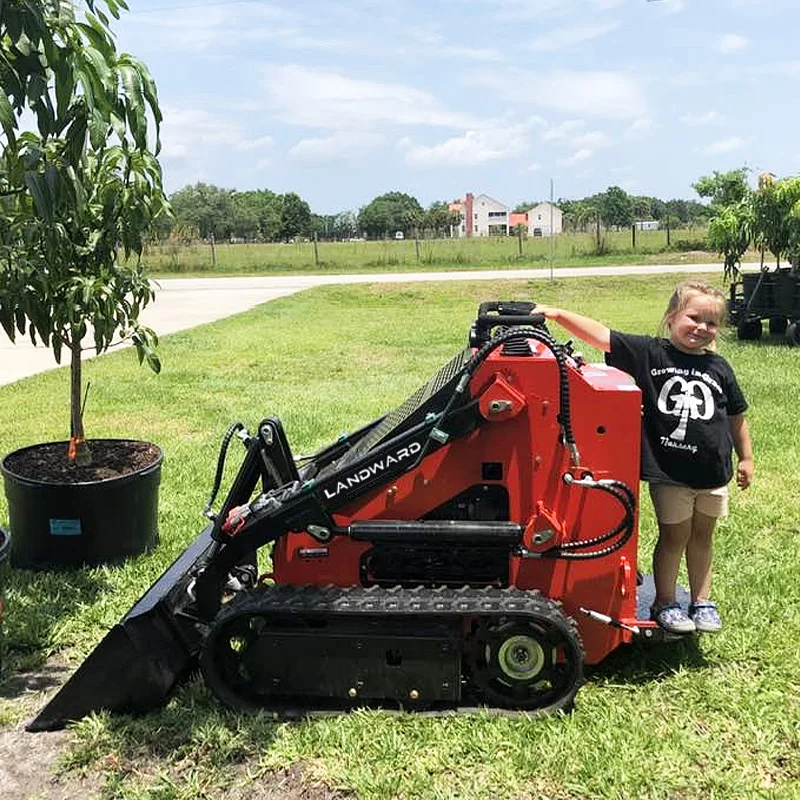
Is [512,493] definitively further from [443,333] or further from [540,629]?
[443,333]

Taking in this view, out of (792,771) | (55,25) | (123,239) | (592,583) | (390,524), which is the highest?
(55,25)

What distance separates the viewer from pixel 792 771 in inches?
118

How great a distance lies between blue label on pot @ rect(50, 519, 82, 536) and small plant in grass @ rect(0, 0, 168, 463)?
45 cm

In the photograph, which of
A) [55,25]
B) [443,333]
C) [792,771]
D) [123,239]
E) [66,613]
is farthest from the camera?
[443,333]

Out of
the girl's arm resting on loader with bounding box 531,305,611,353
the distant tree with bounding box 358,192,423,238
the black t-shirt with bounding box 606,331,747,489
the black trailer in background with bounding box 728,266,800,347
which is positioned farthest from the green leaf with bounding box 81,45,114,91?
the distant tree with bounding box 358,192,423,238

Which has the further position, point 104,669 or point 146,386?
point 146,386

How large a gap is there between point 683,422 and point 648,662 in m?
1.01

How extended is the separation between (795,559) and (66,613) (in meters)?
3.75

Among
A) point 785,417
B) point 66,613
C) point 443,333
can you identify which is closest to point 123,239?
point 66,613

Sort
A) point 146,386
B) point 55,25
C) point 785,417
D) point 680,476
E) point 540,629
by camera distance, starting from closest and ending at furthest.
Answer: point 55,25
point 540,629
point 680,476
point 785,417
point 146,386

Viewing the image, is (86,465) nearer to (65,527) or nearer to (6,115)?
(65,527)

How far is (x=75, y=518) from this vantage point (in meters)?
4.64

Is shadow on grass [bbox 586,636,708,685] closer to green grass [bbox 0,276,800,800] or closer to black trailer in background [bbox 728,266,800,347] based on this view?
green grass [bbox 0,276,800,800]

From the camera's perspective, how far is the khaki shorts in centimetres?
359
